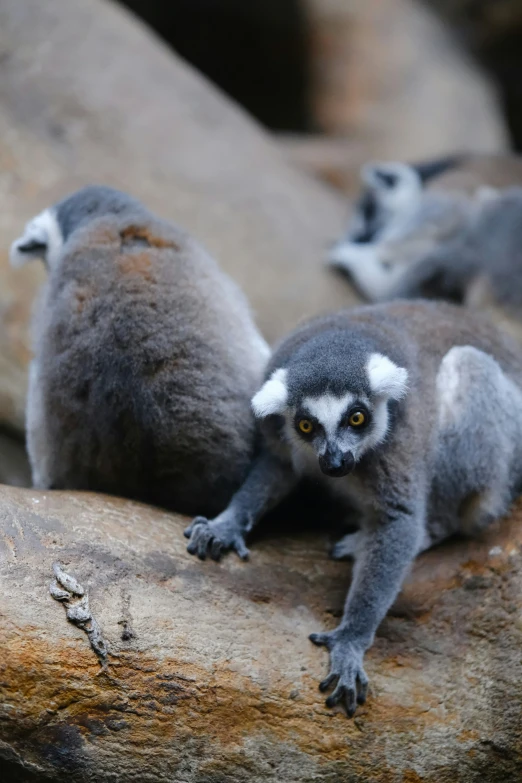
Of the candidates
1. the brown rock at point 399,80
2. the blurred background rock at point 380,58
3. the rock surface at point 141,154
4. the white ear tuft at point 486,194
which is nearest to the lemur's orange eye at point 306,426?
the rock surface at point 141,154

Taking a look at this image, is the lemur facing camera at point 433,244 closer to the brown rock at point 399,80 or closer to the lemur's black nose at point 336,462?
the brown rock at point 399,80

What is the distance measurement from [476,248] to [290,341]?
430 centimetres

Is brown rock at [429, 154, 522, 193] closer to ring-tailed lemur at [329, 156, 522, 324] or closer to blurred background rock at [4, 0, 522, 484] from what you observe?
blurred background rock at [4, 0, 522, 484]

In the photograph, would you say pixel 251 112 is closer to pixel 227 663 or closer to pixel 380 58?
pixel 380 58

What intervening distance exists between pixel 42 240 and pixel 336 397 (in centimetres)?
243

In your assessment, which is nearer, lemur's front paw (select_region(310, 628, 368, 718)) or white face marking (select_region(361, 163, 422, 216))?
lemur's front paw (select_region(310, 628, 368, 718))

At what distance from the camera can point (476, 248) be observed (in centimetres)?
861

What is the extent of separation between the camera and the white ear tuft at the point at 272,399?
4.36 metres

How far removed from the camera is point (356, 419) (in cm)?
423

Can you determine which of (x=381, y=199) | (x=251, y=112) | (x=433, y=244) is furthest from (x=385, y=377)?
(x=251, y=112)

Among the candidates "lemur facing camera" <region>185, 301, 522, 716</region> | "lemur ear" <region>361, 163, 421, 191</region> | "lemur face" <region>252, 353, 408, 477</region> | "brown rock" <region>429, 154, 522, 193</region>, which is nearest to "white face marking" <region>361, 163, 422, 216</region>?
"lemur ear" <region>361, 163, 421, 191</region>

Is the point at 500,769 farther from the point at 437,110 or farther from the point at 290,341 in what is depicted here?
the point at 437,110

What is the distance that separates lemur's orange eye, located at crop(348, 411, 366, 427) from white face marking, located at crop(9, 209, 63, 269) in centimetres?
235

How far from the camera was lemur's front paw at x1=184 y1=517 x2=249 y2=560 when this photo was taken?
15.0 ft
